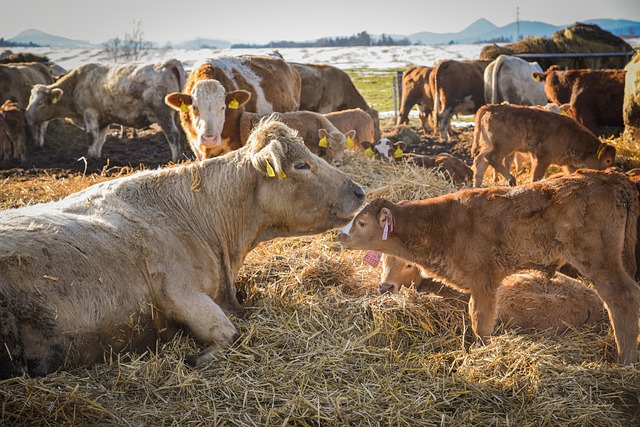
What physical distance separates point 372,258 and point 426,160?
434 cm

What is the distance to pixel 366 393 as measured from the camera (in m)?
3.91

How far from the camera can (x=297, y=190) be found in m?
4.80

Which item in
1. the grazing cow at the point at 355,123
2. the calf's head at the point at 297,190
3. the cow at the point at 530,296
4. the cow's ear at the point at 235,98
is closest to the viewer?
the calf's head at the point at 297,190

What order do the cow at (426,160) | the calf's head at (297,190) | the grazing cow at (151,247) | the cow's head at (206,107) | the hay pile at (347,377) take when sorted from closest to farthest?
1. the hay pile at (347,377)
2. the grazing cow at (151,247)
3. the calf's head at (297,190)
4. the cow's head at (206,107)
5. the cow at (426,160)

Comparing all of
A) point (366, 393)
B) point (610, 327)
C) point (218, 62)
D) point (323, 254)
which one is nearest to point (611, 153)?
point (610, 327)

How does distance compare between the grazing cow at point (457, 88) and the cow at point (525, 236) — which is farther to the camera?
the grazing cow at point (457, 88)

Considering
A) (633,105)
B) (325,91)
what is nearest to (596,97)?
(633,105)

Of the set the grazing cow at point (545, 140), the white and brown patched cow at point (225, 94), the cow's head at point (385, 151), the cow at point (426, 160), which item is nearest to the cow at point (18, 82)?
the white and brown patched cow at point (225, 94)

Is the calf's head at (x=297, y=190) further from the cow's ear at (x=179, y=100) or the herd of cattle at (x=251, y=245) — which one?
the cow's ear at (x=179, y=100)

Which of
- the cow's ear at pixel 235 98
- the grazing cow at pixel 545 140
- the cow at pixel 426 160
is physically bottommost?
the cow at pixel 426 160

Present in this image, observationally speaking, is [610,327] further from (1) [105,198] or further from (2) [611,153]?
(2) [611,153]

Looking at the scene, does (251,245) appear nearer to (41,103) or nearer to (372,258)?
(372,258)

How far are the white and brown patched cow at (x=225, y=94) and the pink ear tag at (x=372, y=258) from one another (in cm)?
294

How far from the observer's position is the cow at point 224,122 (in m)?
8.23
